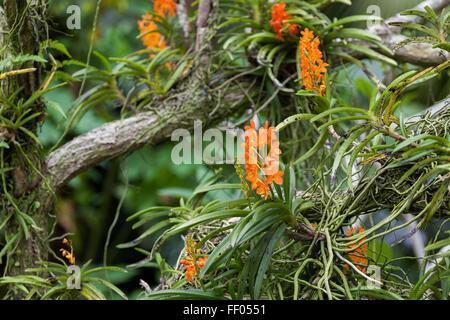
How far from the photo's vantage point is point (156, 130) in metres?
1.24

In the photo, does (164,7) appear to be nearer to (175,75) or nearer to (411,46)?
(175,75)

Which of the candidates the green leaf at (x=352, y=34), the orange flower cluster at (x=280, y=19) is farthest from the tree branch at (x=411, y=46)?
the orange flower cluster at (x=280, y=19)

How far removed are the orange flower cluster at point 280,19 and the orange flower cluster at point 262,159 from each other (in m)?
0.59

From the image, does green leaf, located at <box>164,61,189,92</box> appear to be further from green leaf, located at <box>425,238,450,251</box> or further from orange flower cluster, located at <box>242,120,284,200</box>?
green leaf, located at <box>425,238,450,251</box>

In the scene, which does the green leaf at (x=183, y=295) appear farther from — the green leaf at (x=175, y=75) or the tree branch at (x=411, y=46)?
the tree branch at (x=411, y=46)

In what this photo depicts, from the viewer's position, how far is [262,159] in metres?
0.66

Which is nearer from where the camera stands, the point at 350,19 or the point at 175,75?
the point at 350,19

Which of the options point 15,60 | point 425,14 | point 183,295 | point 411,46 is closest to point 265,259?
point 183,295

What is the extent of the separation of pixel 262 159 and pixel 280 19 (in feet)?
2.08

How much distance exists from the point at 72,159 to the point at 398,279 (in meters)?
0.89
